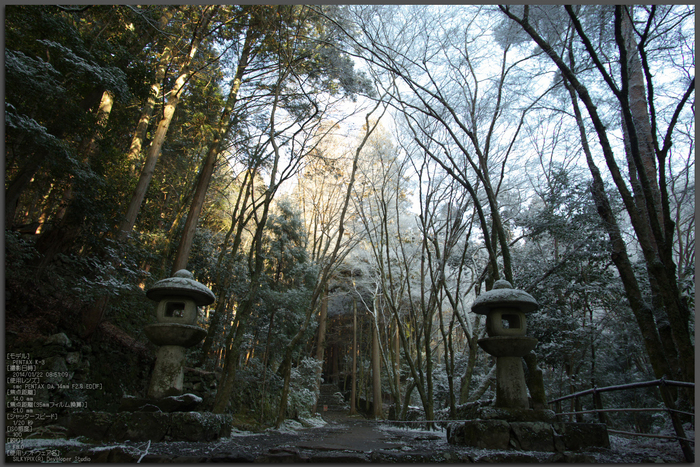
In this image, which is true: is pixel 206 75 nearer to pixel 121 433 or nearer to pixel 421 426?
pixel 121 433

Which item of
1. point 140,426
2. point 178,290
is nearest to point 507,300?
point 178,290

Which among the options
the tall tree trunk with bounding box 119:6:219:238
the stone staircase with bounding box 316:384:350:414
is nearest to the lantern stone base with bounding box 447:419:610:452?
the tall tree trunk with bounding box 119:6:219:238

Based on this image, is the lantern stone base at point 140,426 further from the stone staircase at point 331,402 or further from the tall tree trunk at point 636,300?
the stone staircase at point 331,402

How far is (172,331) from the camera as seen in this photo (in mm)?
3957

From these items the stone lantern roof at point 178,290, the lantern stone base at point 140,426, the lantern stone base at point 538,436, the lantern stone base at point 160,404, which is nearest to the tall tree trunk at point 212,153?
the stone lantern roof at point 178,290

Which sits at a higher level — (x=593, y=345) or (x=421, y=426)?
(x=593, y=345)

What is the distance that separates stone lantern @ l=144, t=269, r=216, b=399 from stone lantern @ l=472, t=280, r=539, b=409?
3.37 metres

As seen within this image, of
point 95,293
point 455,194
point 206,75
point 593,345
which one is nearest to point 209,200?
point 206,75

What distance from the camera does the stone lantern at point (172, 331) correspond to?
3.90 m

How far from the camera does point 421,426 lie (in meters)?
8.70

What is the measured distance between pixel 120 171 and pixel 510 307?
22.2ft

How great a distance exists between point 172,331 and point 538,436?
4.05 metres

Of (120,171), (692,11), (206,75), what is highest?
(206,75)

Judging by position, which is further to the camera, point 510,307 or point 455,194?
point 455,194
